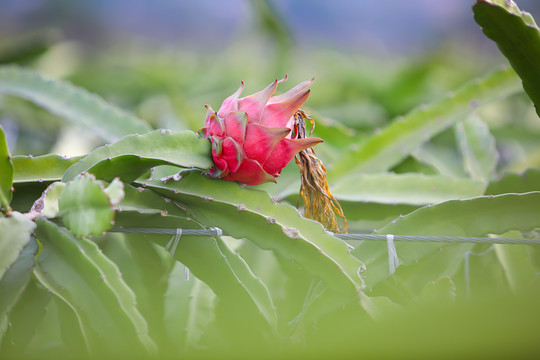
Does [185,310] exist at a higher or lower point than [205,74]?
lower

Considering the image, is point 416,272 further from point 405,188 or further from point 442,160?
point 442,160

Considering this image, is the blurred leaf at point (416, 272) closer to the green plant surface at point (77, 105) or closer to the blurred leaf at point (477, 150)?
the blurred leaf at point (477, 150)

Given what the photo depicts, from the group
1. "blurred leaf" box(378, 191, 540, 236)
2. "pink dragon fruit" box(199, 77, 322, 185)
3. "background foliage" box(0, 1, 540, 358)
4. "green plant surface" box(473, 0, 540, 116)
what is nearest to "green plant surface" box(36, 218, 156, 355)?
"background foliage" box(0, 1, 540, 358)

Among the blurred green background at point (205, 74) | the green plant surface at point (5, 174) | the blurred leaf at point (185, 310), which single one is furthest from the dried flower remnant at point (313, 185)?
the blurred green background at point (205, 74)

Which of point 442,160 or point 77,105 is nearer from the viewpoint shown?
point 77,105

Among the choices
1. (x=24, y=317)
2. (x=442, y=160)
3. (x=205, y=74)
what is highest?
(x=205, y=74)

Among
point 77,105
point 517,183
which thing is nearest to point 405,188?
point 517,183

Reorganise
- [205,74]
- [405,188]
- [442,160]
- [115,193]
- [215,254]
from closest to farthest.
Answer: [115,193], [215,254], [405,188], [442,160], [205,74]
